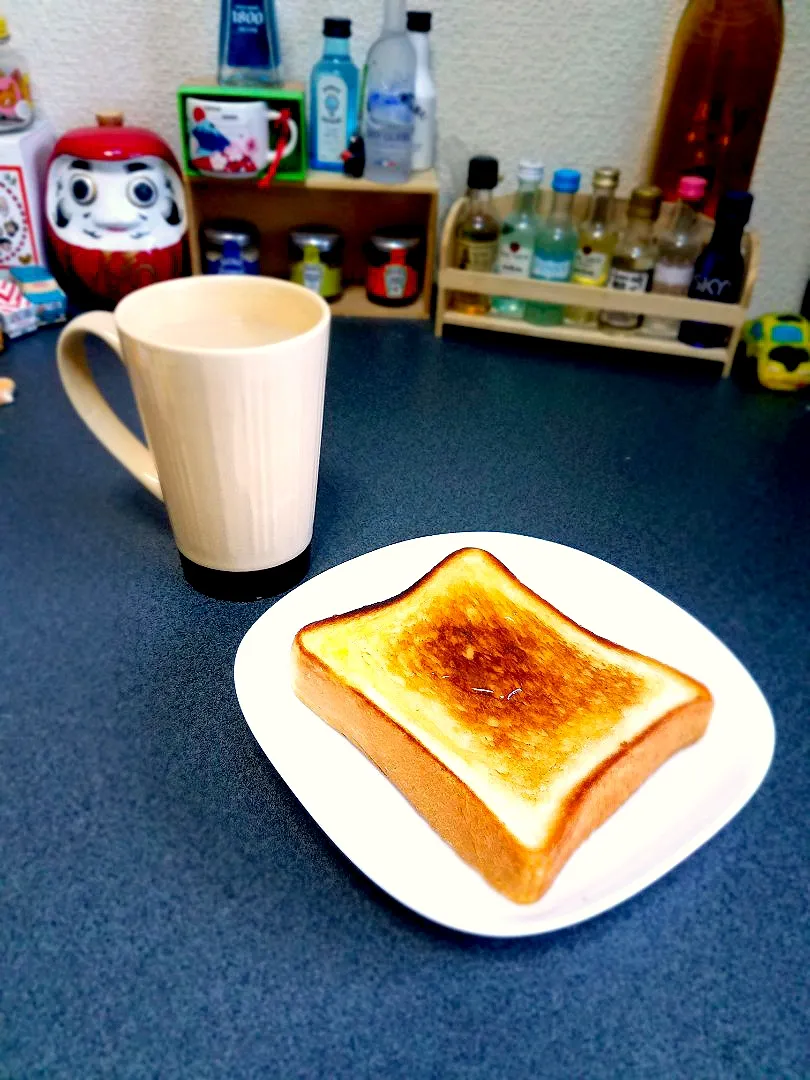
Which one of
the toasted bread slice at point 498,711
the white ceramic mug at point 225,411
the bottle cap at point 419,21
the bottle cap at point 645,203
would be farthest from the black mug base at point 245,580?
the bottle cap at point 419,21

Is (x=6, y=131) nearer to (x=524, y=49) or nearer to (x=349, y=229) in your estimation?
(x=349, y=229)

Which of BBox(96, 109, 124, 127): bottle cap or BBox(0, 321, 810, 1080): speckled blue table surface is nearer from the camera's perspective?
BBox(0, 321, 810, 1080): speckled blue table surface

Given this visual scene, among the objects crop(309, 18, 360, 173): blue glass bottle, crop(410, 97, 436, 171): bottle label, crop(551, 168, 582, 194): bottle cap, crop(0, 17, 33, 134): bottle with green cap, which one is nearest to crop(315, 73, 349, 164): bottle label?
crop(309, 18, 360, 173): blue glass bottle

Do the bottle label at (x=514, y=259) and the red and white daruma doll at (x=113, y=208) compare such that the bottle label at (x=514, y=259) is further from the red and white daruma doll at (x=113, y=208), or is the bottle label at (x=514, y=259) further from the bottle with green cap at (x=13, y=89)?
the bottle with green cap at (x=13, y=89)

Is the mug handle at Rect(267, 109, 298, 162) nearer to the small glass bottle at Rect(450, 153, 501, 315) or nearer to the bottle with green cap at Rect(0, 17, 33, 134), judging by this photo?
the small glass bottle at Rect(450, 153, 501, 315)

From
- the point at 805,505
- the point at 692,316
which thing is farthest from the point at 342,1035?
the point at 692,316

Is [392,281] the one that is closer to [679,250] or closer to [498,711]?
[679,250]

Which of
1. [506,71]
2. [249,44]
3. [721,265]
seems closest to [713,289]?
[721,265]
